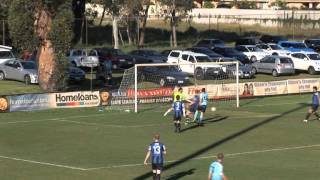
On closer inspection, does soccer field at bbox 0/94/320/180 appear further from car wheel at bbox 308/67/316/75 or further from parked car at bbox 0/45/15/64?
car wheel at bbox 308/67/316/75

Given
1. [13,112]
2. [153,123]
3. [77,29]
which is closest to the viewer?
[153,123]

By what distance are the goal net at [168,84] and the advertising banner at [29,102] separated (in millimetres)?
4259

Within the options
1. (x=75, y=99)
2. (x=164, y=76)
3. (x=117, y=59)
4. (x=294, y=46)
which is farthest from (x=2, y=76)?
(x=294, y=46)

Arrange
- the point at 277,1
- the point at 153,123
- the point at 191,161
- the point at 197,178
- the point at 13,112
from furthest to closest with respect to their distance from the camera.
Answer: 1. the point at 277,1
2. the point at 13,112
3. the point at 153,123
4. the point at 191,161
5. the point at 197,178

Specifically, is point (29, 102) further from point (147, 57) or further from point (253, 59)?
point (253, 59)

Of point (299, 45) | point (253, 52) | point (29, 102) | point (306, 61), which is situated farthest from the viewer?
point (299, 45)

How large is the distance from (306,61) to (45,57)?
24281 millimetres

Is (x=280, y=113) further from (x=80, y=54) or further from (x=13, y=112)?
(x=80, y=54)

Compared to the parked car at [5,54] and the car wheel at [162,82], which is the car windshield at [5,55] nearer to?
the parked car at [5,54]

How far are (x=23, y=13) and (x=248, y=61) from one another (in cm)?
2478

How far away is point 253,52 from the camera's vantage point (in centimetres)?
6750

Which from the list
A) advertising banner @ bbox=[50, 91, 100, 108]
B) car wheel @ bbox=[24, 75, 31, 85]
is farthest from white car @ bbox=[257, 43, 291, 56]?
advertising banner @ bbox=[50, 91, 100, 108]

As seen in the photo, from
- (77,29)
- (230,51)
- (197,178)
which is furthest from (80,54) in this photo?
(197,178)

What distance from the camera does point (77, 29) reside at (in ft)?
207
